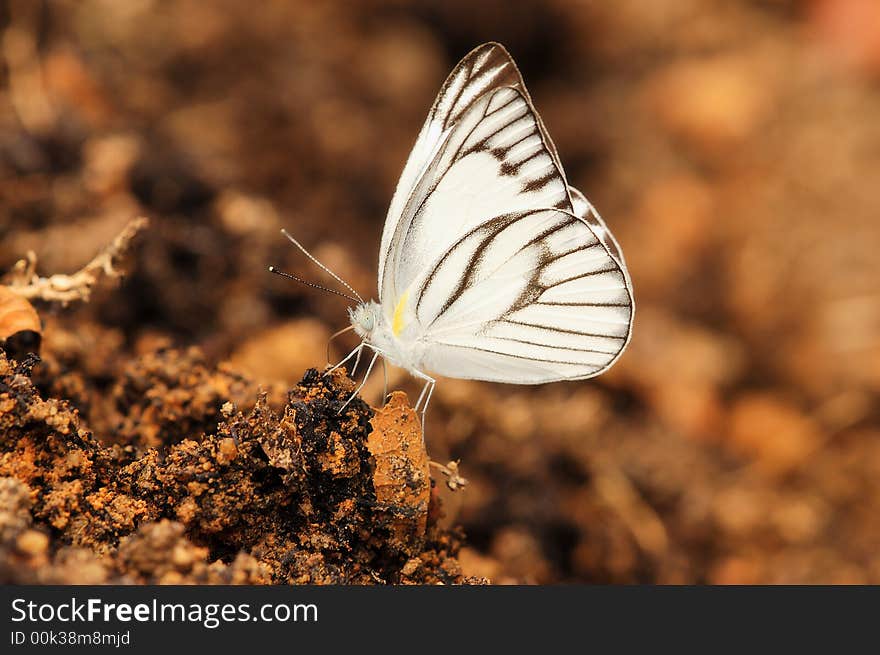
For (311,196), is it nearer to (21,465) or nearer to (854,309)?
(21,465)

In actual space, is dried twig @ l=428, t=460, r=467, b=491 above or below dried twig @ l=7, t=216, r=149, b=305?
below

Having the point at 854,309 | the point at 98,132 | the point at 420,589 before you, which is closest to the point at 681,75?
the point at 854,309

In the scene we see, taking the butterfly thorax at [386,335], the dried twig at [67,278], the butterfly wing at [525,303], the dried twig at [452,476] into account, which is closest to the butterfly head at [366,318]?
the butterfly thorax at [386,335]

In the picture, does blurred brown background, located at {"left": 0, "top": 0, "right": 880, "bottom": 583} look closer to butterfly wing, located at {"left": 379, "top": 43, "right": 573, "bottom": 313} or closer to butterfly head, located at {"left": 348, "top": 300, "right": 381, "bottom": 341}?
butterfly head, located at {"left": 348, "top": 300, "right": 381, "bottom": 341}

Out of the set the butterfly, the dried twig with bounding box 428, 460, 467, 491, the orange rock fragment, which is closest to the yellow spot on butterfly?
the butterfly

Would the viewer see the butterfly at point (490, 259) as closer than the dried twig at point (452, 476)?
No

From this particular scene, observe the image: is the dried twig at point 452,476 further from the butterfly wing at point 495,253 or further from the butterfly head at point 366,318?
the butterfly head at point 366,318
